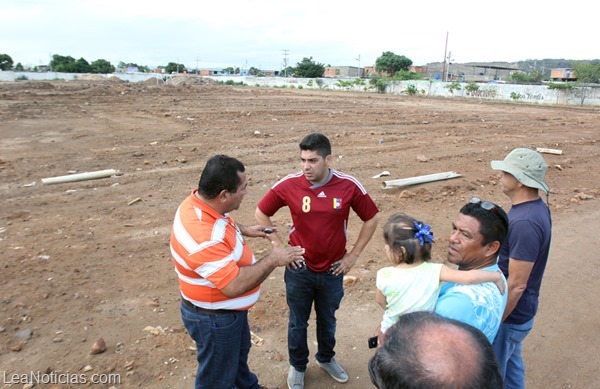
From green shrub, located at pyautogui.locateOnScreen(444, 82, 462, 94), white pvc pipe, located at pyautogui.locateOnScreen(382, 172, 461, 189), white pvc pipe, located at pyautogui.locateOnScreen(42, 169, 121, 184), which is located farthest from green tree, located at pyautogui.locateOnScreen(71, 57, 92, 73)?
white pvc pipe, located at pyautogui.locateOnScreen(382, 172, 461, 189)

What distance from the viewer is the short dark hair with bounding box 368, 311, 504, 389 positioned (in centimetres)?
96

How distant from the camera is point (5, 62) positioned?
73812 millimetres

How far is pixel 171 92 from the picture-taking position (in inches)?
1146

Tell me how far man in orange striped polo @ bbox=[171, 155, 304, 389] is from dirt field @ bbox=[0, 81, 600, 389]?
0.98 m

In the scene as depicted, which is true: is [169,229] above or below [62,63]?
below

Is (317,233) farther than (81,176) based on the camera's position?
No

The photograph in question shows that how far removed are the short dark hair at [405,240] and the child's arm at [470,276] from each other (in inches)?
5.8

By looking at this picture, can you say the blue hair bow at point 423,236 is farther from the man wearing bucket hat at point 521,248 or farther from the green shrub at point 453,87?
the green shrub at point 453,87

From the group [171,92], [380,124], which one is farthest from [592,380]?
[171,92]

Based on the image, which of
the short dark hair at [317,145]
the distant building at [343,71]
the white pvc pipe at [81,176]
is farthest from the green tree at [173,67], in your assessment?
the short dark hair at [317,145]

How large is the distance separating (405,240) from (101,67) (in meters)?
88.8

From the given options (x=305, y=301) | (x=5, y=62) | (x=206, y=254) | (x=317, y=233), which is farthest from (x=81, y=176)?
(x=5, y=62)

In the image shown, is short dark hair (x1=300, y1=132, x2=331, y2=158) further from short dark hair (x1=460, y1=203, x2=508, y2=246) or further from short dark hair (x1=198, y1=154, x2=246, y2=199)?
short dark hair (x1=460, y1=203, x2=508, y2=246)

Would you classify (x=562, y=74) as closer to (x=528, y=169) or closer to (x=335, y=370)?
(x=528, y=169)
